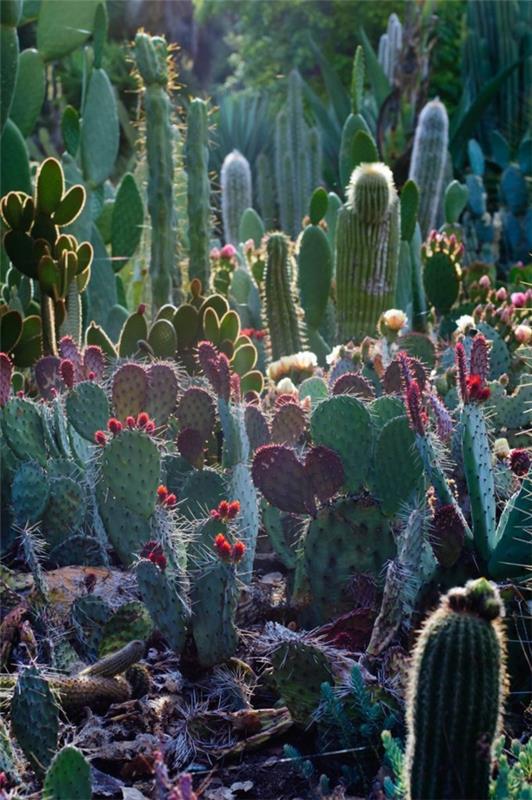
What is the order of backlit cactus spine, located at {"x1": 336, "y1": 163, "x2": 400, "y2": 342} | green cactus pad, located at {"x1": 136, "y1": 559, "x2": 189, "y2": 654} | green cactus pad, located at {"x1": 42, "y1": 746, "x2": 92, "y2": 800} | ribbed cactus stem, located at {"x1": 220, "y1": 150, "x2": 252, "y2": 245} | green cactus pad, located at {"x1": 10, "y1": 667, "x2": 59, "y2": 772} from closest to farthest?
1. green cactus pad, located at {"x1": 42, "y1": 746, "x2": 92, "y2": 800}
2. green cactus pad, located at {"x1": 10, "y1": 667, "x2": 59, "y2": 772}
3. green cactus pad, located at {"x1": 136, "y1": 559, "x2": 189, "y2": 654}
4. backlit cactus spine, located at {"x1": 336, "y1": 163, "x2": 400, "y2": 342}
5. ribbed cactus stem, located at {"x1": 220, "y1": 150, "x2": 252, "y2": 245}

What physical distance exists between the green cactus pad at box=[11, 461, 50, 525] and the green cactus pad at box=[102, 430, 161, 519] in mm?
528

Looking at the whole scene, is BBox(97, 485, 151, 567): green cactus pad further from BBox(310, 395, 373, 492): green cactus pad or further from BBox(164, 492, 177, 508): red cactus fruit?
BBox(310, 395, 373, 492): green cactus pad

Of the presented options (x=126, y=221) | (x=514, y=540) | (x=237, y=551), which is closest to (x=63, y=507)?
(x=237, y=551)

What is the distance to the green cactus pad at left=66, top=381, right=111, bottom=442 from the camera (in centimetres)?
381

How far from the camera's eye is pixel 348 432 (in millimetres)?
3338

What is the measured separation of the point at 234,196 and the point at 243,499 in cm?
650

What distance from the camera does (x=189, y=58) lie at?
92.7 feet

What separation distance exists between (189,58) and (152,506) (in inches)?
1043

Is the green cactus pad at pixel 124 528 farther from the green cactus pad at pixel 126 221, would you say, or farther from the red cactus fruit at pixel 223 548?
the green cactus pad at pixel 126 221

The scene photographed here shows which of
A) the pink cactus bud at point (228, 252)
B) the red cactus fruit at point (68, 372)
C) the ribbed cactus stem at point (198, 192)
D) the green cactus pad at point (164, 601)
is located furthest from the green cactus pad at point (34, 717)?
the pink cactus bud at point (228, 252)

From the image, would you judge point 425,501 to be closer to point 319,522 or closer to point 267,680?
point 319,522

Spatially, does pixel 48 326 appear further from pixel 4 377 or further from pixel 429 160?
pixel 429 160

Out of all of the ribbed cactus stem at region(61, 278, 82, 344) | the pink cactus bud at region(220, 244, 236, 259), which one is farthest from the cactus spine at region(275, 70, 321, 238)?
the ribbed cactus stem at region(61, 278, 82, 344)

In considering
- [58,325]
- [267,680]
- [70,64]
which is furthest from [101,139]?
[70,64]
